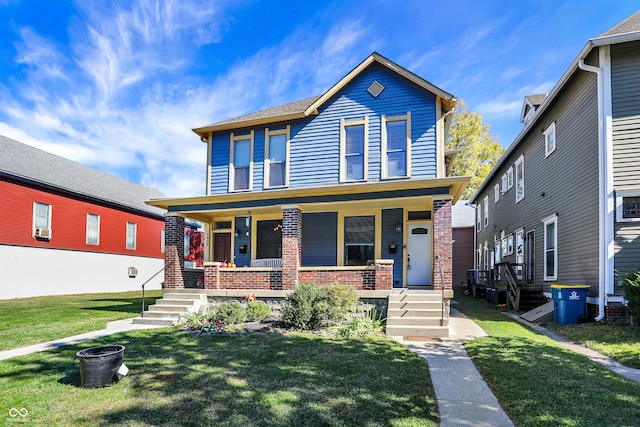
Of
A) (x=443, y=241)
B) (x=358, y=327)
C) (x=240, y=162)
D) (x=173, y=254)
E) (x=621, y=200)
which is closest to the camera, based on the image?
(x=358, y=327)

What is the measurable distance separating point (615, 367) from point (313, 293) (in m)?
5.49

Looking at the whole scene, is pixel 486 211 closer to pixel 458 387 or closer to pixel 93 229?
pixel 458 387

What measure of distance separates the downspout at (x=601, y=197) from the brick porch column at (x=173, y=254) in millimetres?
10958

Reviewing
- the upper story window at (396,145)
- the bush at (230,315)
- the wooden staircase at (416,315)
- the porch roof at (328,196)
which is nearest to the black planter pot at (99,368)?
the bush at (230,315)

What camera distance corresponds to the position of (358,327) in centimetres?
809

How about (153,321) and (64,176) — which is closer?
(153,321)

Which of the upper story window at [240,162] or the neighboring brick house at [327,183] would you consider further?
the upper story window at [240,162]

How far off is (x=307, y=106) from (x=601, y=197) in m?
8.72

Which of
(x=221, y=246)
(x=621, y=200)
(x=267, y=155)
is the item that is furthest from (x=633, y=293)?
(x=221, y=246)

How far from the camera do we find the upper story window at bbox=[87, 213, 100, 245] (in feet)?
67.7

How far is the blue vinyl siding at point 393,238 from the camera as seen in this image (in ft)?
38.2

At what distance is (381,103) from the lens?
11.9 m

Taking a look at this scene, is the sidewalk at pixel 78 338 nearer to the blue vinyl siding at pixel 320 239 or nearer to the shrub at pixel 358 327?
the shrub at pixel 358 327

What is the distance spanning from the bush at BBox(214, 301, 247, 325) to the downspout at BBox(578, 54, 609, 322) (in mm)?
8222
